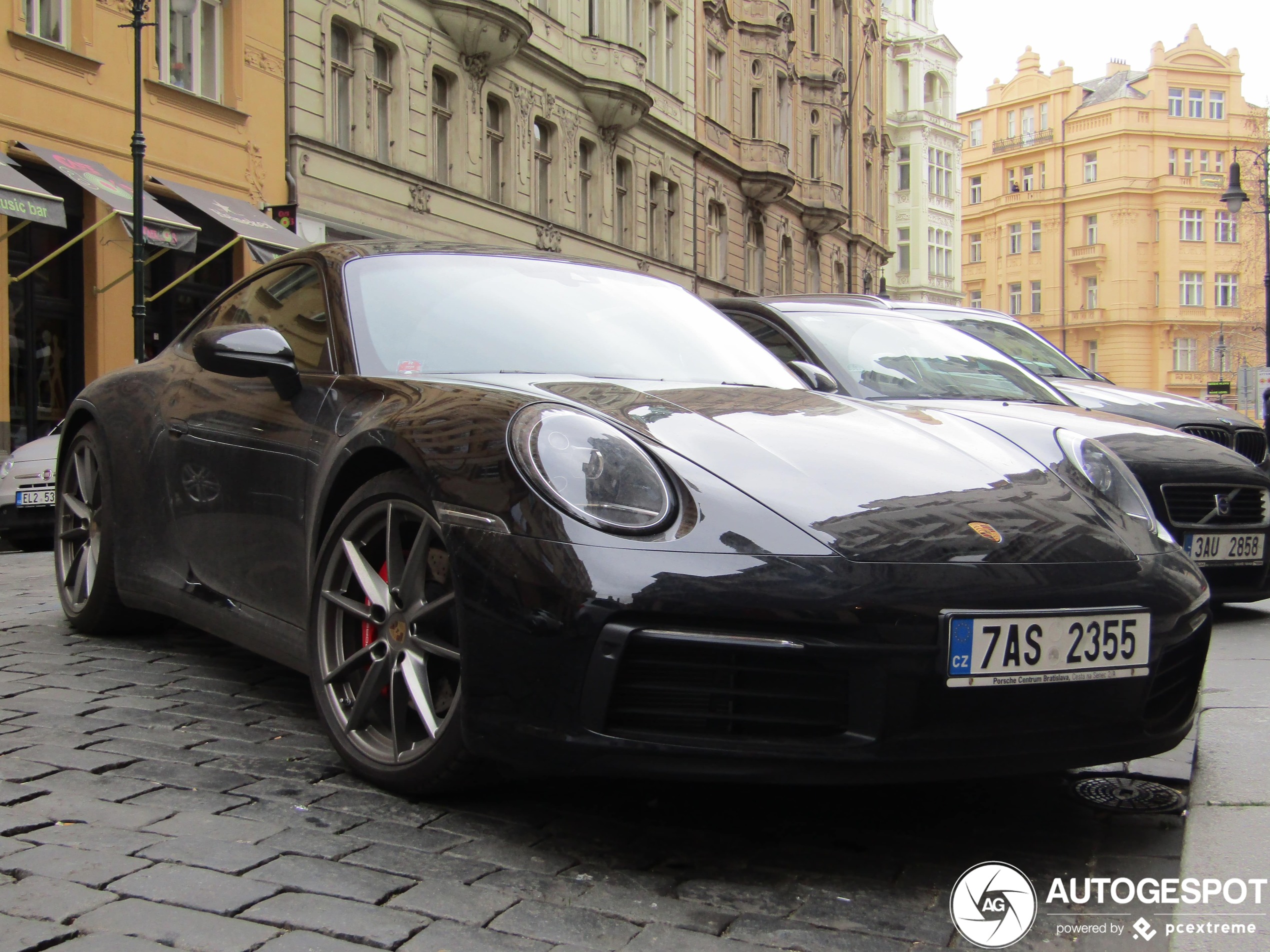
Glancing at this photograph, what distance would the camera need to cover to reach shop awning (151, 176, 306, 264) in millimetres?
17359

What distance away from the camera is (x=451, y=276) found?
4.00m

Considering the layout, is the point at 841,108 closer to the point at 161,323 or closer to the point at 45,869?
the point at 161,323

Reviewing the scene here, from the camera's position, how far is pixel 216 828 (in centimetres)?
282

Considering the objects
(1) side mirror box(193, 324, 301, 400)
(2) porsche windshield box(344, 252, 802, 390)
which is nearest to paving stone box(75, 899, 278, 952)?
(2) porsche windshield box(344, 252, 802, 390)

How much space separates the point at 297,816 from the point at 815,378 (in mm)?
2311

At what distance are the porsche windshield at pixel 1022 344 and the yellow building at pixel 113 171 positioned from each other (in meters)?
10.5

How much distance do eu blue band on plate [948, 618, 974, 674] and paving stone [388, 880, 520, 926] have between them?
0.92 meters

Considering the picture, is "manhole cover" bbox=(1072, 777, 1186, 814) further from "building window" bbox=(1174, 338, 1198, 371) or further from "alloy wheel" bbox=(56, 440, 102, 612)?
"building window" bbox=(1174, 338, 1198, 371)

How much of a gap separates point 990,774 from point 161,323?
56.4 feet

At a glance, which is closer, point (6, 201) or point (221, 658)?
point (221, 658)

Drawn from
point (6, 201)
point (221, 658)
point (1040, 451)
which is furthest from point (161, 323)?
point (1040, 451)

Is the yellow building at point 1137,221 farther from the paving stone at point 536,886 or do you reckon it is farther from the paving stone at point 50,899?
the paving stone at point 50,899

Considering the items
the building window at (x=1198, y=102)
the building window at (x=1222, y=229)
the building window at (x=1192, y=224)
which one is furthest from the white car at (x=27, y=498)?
the building window at (x=1198, y=102)

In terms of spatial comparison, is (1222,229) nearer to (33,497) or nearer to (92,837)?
(33,497)
